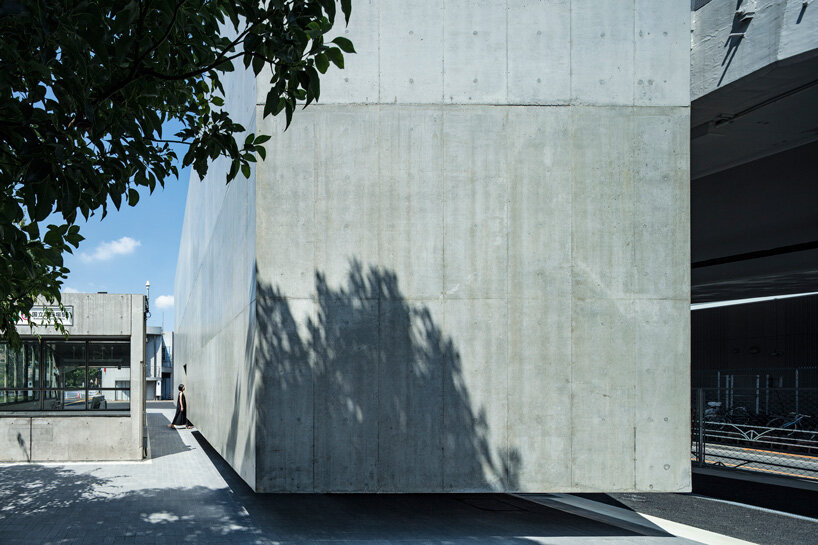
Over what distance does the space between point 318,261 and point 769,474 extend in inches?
495

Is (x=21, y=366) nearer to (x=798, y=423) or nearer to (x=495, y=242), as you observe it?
(x=495, y=242)

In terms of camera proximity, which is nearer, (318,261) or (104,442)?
(318,261)

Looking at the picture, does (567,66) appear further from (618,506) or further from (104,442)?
(104,442)

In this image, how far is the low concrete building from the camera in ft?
46.0

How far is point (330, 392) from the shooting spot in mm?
7906

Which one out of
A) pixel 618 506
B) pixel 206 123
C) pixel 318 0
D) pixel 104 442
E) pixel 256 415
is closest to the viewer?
pixel 318 0

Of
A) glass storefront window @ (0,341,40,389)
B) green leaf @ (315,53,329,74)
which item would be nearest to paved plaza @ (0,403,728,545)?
glass storefront window @ (0,341,40,389)

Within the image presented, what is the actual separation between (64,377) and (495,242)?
37.6 feet

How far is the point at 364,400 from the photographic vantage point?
790 cm

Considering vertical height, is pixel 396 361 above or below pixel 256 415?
above

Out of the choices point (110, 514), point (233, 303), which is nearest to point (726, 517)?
point (233, 303)

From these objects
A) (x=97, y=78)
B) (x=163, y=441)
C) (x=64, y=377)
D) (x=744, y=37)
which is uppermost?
(x=744, y=37)

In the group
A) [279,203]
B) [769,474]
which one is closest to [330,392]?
[279,203]

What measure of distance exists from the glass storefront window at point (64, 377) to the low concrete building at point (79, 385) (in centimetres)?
2
